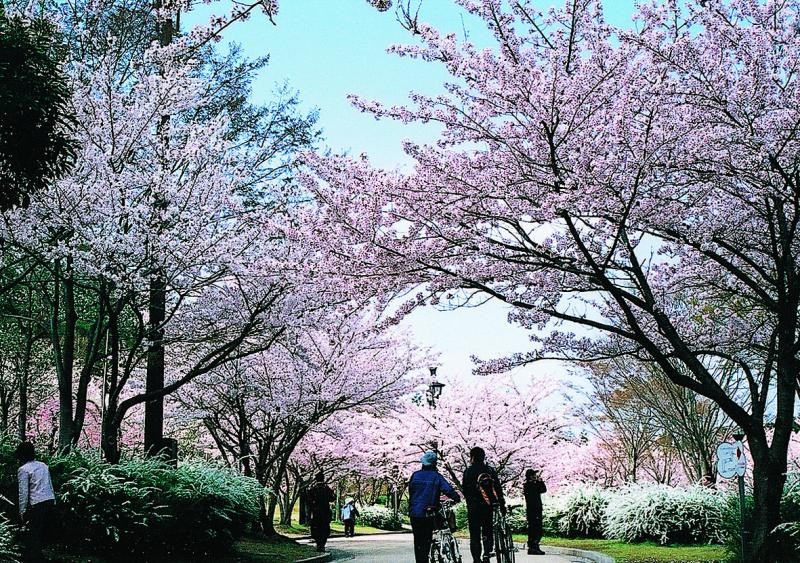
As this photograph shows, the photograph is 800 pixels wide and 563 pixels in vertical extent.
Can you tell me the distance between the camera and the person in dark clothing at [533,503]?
16.6m

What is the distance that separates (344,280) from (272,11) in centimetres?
551

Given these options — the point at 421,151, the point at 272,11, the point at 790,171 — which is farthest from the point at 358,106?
the point at 790,171

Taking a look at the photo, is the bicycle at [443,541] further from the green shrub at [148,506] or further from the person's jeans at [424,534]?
the green shrub at [148,506]

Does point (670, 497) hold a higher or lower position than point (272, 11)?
lower

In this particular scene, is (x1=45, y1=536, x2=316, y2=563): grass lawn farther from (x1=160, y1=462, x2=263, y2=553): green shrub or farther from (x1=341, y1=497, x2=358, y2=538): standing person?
(x1=341, y1=497, x2=358, y2=538): standing person

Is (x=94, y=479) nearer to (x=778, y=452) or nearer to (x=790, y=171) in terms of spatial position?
(x=778, y=452)

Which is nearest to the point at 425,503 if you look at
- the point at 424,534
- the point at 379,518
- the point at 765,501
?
the point at 424,534

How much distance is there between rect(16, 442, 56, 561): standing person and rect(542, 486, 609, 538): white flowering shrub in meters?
18.0

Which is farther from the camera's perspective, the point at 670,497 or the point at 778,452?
the point at 670,497

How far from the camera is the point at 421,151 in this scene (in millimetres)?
10602

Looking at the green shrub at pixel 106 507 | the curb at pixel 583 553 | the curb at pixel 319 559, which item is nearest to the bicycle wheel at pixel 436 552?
the green shrub at pixel 106 507

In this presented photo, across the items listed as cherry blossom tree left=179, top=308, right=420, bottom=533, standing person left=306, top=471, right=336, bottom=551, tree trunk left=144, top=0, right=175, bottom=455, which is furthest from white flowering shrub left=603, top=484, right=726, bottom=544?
tree trunk left=144, top=0, right=175, bottom=455

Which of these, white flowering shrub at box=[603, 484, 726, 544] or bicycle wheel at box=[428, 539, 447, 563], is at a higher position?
bicycle wheel at box=[428, 539, 447, 563]

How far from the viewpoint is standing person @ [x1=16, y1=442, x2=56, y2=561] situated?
9.55 meters
